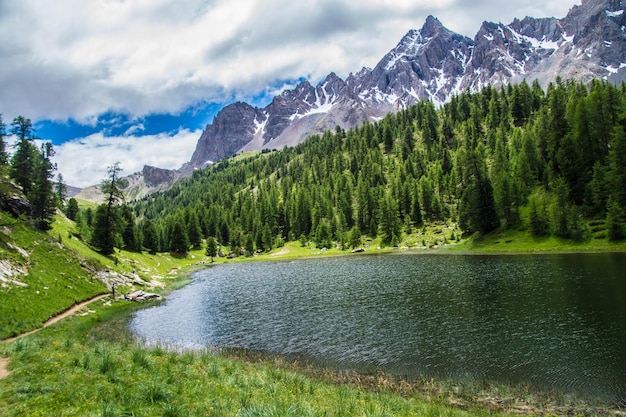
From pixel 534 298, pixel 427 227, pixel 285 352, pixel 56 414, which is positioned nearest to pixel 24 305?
pixel 285 352

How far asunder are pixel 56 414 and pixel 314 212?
160464 millimetres

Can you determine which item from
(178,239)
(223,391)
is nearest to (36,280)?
(223,391)

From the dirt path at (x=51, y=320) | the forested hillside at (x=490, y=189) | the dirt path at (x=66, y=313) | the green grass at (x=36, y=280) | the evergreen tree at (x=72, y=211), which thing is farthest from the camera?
the evergreen tree at (x=72, y=211)

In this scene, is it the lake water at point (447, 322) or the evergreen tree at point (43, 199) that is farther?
the evergreen tree at point (43, 199)

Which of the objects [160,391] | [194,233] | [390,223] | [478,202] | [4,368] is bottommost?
[160,391]

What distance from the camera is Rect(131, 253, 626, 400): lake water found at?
24.3 meters

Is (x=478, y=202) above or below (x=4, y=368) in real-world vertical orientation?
above

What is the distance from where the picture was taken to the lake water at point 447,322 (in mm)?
24266

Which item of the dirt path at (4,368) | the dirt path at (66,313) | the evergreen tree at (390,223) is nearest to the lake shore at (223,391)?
the dirt path at (4,368)

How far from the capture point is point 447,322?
35.0m

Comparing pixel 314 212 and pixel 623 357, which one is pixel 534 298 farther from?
pixel 314 212

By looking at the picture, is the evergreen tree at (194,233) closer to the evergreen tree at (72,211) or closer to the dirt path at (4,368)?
the evergreen tree at (72,211)

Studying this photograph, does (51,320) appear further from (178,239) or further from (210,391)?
(178,239)

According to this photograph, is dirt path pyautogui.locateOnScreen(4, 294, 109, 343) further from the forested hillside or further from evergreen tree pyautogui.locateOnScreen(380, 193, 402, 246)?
evergreen tree pyautogui.locateOnScreen(380, 193, 402, 246)
